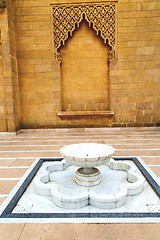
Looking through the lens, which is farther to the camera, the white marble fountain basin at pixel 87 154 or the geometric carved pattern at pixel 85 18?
the geometric carved pattern at pixel 85 18

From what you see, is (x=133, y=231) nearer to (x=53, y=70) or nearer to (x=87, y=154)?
(x=87, y=154)

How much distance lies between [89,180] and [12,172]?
67.3 inches

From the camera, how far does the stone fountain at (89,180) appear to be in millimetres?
2666

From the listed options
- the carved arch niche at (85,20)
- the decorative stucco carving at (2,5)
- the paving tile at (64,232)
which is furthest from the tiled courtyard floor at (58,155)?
the decorative stucco carving at (2,5)

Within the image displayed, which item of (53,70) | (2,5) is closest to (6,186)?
(53,70)

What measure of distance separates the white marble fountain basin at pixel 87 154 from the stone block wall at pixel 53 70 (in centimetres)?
416

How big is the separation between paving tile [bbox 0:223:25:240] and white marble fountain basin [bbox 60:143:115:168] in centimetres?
117

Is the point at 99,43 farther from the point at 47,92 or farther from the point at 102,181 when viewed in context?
the point at 102,181

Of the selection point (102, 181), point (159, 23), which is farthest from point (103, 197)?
point (159, 23)

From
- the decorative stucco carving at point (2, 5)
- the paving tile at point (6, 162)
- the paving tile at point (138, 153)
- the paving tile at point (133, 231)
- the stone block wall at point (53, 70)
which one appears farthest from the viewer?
the stone block wall at point (53, 70)

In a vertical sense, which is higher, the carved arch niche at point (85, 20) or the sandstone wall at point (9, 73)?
the carved arch niche at point (85, 20)

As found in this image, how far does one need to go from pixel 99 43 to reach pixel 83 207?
6.64m

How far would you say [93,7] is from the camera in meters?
7.27

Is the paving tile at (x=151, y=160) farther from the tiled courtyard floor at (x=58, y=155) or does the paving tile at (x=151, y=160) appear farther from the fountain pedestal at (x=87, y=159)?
the fountain pedestal at (x=87, y=159)
